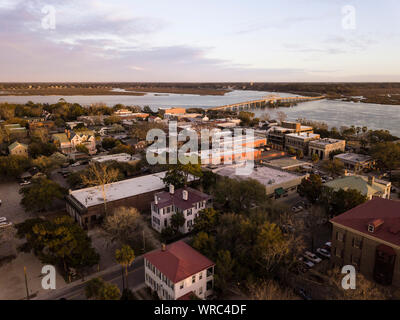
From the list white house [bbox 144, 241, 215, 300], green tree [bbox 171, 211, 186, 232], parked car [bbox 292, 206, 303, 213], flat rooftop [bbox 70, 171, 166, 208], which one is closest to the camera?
white house [bbox 144, 241, 215, 300]

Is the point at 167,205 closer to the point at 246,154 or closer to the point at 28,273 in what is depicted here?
the point at 28,273

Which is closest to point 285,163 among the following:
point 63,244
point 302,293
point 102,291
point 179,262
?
point 302,293

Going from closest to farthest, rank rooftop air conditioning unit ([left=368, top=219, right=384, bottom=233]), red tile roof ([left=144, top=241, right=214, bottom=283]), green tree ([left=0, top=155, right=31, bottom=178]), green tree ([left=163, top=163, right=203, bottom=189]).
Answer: red tile roof ([left=144, top=241, right=214, bottom=283]) < rooftop air conditioning unit ([left=368, top=219, right=384, bottom=233]) < green tree ([left=163, top=163, right=203, bottom=189]) < green tree ([left=0, top=155, right=31, bottom=178])

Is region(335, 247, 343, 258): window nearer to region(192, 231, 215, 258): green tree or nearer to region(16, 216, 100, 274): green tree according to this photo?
region(192, 231, 215, 258): green tree

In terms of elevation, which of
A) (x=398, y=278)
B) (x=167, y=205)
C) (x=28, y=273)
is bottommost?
(x=28, y=273)

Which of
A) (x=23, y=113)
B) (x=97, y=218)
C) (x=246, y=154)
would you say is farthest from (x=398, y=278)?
(x=23, y=113)

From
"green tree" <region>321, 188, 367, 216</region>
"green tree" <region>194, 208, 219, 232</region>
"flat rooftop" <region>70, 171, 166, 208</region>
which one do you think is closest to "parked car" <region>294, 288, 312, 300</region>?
"green tree" <region>194, 208, 219, 232</region>

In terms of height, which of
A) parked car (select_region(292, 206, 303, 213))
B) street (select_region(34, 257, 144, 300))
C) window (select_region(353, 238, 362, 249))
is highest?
window (select_region(353, 238, 362, 249))
